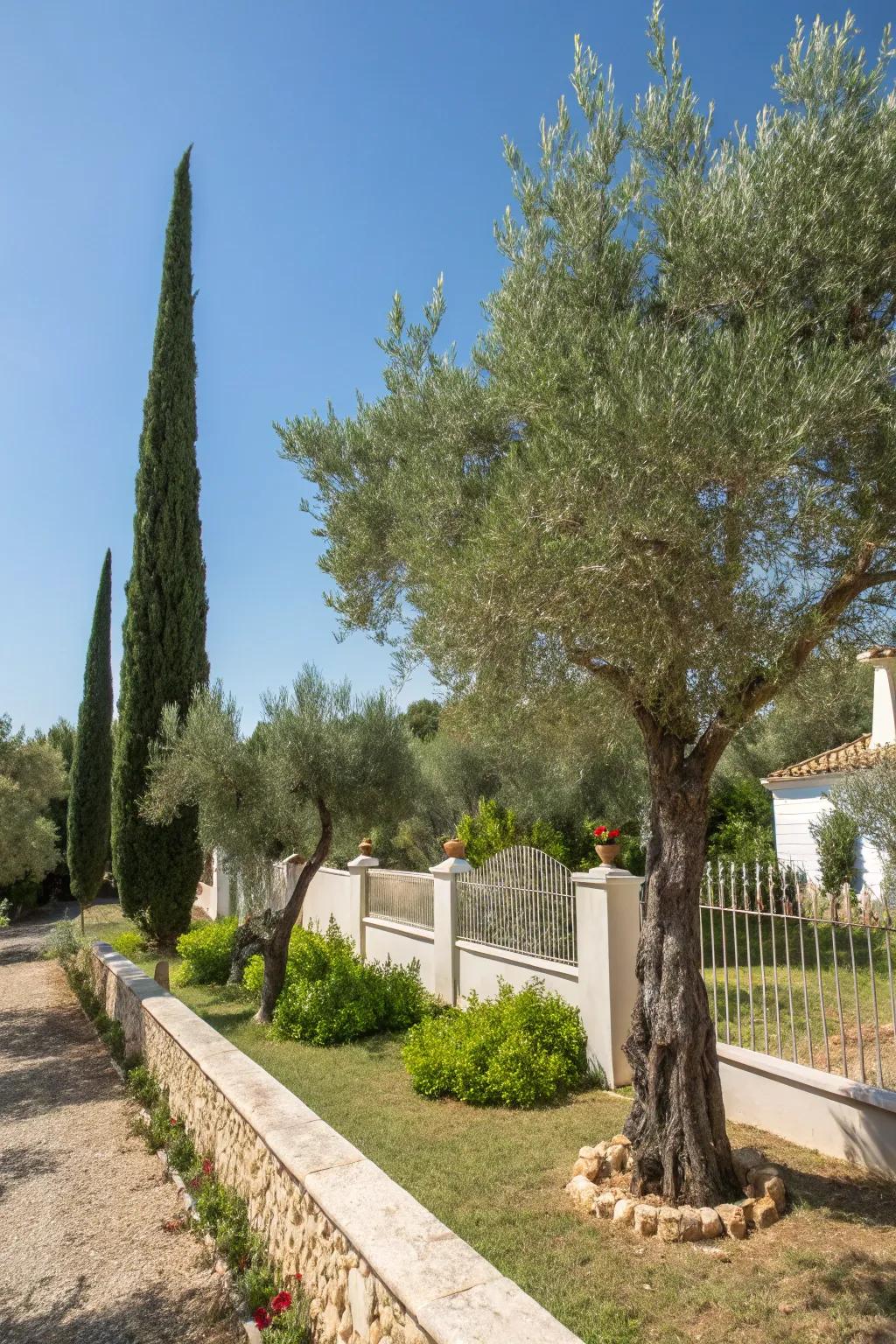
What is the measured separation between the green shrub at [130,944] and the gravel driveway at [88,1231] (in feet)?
23.1

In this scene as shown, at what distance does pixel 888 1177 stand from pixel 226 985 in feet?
34.9

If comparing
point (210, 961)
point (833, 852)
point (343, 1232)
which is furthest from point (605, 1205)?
point (833, 852)

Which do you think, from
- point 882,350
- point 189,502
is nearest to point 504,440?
point 882,350

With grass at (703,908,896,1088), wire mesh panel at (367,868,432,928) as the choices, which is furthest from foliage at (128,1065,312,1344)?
wire mesh panel at (367,868,432,928)

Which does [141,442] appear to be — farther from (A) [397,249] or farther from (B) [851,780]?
(B) [851,780]

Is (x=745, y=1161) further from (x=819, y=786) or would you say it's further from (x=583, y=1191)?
(x=819, y=786)

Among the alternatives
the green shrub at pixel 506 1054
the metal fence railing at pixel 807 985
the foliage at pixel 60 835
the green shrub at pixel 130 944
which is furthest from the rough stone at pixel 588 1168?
the foliage at pixel 60 835

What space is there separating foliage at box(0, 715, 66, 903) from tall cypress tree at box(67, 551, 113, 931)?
10.6 feet

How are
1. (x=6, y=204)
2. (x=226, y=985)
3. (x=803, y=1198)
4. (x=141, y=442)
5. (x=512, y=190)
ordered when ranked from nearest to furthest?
1. (x=803, y=1198)
2. (x=512, y=190)
3. (x=6, y=204)
4. (x=226, y=985)
5. (x=141, y=442)

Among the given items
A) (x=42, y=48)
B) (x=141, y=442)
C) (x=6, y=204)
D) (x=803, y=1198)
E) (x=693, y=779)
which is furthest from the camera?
(x=141, y=442)

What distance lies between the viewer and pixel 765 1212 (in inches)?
168

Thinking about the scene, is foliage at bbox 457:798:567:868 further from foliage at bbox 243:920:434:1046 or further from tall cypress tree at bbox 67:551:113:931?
Result: tall cypress tree at bbox 67:551:113:931

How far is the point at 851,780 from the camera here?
10.9 metres

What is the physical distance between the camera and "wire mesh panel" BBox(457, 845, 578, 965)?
7809mm
